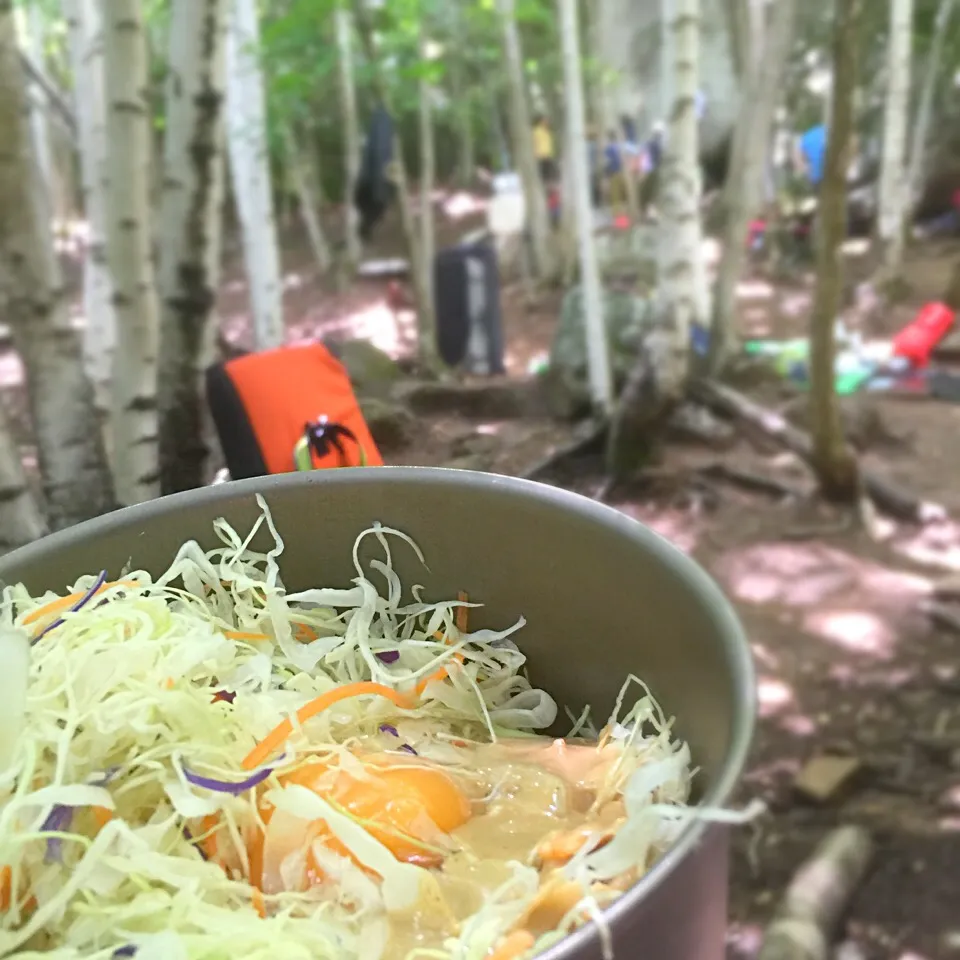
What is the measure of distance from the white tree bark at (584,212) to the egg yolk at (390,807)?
207 centimetres

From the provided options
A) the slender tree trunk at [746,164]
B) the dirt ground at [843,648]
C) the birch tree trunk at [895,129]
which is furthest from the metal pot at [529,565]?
the birch tree trunk at [895,129]

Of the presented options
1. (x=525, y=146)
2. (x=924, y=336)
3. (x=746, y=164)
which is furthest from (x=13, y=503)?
(x=525, y=146)

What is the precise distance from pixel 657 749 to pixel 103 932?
0.25m

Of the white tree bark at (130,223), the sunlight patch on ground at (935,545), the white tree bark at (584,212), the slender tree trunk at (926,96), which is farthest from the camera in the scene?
the slender tree trunk at (926,96)

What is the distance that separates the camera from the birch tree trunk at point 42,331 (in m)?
0.90

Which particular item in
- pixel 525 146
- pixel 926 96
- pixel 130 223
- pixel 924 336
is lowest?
pixel 924 336

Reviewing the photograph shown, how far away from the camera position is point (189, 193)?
126 centimetres

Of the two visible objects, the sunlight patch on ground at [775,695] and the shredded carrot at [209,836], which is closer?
the shredded carrot at [209,836]

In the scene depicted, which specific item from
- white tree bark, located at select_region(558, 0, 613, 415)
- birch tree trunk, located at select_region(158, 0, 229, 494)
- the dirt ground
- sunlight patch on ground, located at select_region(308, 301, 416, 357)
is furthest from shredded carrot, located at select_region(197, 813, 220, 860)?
sunlight patch on ground, located at select_region(308, 301, 416, 357)

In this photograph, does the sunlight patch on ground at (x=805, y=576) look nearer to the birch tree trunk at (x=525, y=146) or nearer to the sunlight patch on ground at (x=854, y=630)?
the sunlight patch on ground at (x=854, y=630)

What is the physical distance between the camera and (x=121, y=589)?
497mm

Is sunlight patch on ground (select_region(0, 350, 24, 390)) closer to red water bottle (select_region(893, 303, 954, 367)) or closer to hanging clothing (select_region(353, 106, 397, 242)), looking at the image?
hanging clothing (select_region(353, 106, 397, 242))

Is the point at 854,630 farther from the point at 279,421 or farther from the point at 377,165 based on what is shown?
the point at 377,165

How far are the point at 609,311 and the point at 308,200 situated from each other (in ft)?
9.06
